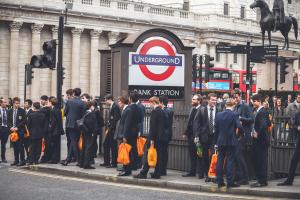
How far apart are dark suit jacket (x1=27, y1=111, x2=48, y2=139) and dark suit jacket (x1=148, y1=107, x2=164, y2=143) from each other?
4.37 metres

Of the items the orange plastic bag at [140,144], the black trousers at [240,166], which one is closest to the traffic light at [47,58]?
the orange plastic bag at [140,144]

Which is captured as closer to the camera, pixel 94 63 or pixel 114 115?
pixel 114 115

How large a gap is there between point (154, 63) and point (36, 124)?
3.56 m

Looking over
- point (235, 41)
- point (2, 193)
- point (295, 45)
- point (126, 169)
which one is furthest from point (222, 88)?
point (2, 193)

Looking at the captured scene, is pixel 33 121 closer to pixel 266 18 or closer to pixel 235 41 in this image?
pixel 266 18

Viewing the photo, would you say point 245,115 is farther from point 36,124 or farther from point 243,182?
point 36,124

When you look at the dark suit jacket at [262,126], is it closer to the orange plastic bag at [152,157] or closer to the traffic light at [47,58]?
the orange plastic bag at [152,157]

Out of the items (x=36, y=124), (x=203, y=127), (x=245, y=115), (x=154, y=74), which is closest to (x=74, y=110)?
(x=36, y=124)

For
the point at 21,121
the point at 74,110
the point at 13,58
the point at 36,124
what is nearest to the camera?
the point at 74,110

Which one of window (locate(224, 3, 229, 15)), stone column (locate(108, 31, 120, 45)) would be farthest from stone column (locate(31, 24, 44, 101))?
window (locate(224, 3, 229, 15))

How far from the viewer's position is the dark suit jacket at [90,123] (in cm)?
2020

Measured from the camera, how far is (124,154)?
18.3m

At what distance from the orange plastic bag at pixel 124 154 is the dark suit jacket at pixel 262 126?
3049 millimetres

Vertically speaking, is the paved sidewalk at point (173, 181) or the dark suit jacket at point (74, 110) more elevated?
the dark suit jacket at point (74, 110)
